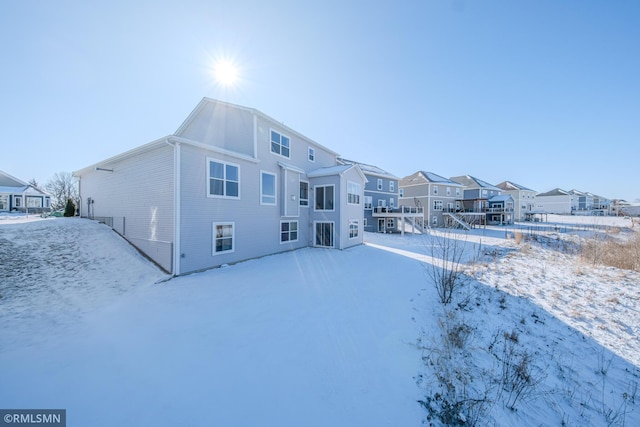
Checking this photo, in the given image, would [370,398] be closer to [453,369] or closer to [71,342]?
[453,369]

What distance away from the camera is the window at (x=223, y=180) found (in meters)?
10.3

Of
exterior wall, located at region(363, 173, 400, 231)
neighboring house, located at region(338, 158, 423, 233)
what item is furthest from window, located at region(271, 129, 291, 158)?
exterior wall, located at region(363, 173, 400, 231)

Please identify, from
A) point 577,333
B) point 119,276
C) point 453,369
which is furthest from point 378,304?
point 119,276

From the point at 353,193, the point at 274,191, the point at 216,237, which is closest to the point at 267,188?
the point at 274,191

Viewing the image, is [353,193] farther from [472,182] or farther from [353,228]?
[472,182]

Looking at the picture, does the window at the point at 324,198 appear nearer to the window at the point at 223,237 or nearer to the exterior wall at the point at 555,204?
the window at the point at 223,237

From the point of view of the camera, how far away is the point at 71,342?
460 cm

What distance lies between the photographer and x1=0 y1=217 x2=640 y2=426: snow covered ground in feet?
11.0

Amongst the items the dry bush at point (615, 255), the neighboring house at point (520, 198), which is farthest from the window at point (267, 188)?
the neighboring house at point (520, 198)

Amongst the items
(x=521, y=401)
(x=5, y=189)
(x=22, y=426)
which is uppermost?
(x=5, y=189)

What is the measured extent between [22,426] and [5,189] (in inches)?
1583

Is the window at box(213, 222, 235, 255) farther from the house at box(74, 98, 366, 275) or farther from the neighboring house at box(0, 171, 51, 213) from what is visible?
the neighboring house at box(0, 171, 51, 213)

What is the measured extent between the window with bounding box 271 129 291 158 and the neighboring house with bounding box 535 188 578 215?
7573 cm

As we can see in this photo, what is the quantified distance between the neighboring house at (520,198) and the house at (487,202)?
665 cm
